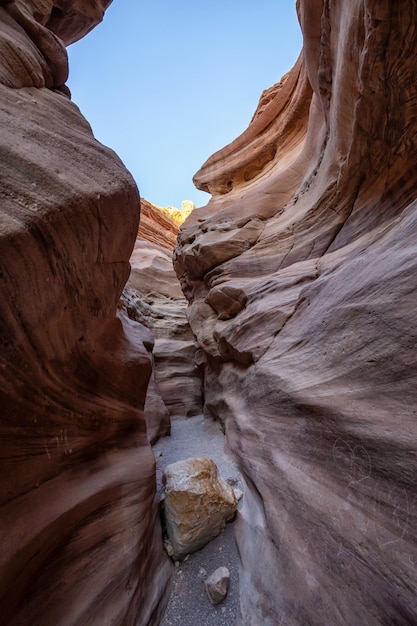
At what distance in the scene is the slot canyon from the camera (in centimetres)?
189

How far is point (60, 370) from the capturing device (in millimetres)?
2598

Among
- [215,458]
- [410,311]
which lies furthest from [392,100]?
[215,458]

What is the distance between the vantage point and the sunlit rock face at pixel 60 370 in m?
1.86

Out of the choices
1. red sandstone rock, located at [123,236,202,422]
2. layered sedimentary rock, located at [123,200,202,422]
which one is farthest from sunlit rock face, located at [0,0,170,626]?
red sandstone rock, located at [123,236,202,422]

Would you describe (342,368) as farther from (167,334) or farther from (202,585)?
(167,334)

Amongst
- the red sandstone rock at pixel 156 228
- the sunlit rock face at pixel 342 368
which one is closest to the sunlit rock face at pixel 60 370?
the sunlit rock face at pixel 342 368

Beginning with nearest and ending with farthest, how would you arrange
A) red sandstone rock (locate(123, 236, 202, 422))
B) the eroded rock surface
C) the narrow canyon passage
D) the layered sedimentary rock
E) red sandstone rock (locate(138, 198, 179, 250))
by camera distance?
the narrow canyon passage → the eroded rock surface → the layered sedimentary rock → red sandstone rock (locate(123, 236, 202, 422)) → red sandstone rock (locate(138, 198, 179, 250))

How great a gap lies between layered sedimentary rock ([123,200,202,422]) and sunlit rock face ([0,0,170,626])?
2990mm

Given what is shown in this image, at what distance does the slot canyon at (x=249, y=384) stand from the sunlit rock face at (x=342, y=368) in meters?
0.02

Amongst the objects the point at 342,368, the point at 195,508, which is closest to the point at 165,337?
the point at 195,508

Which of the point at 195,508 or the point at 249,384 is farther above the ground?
the point at 249,384

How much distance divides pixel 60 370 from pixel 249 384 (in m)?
3.37

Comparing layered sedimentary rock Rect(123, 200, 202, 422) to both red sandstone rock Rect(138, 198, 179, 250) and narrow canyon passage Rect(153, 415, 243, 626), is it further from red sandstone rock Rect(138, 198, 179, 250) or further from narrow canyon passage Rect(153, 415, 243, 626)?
red sandstone rock Rect(138, 198, 179, 250)

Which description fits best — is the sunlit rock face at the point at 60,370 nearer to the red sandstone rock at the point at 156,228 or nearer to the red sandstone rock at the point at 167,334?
the red sandstone rock at the point at 167,334
